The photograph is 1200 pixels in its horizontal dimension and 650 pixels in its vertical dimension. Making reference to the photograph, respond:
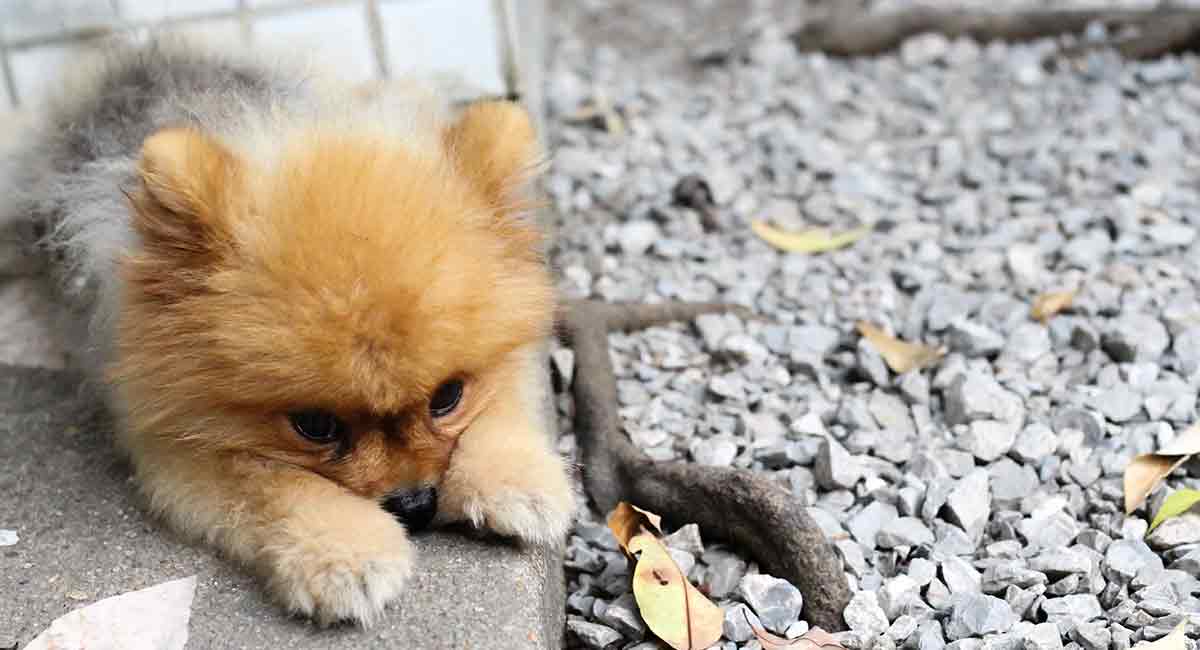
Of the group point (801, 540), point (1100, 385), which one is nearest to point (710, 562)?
point (801, 540)

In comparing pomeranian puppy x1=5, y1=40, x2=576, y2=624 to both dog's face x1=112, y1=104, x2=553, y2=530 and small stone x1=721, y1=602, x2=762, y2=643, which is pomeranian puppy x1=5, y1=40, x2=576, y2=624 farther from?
small stone x1=721, y1=602, x2=762, y2=643

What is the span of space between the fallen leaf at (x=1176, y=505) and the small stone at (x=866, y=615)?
73 centimetres

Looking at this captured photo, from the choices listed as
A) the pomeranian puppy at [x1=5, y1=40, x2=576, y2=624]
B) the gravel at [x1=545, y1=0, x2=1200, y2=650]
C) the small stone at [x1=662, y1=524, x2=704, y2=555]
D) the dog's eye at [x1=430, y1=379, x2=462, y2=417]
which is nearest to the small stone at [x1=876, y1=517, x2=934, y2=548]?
the gravel at [x1=545, y1=0, x2=1200, y2=650]

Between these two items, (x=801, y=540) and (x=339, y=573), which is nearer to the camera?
(x=339, y=573)

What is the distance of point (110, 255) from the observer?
2.86 metres

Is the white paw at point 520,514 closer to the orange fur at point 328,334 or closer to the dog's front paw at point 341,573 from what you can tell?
the orange fur at point 328,334

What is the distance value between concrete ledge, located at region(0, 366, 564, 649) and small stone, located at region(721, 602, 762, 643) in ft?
1.29

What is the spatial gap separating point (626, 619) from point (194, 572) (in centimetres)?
97

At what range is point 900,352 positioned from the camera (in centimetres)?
372

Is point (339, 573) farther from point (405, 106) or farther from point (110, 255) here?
point (405, 106)

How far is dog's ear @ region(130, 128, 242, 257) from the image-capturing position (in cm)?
243

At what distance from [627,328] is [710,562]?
117 cm

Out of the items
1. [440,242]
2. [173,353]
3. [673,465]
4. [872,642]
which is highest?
[440,242]

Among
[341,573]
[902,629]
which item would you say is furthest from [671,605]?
[341,573]
